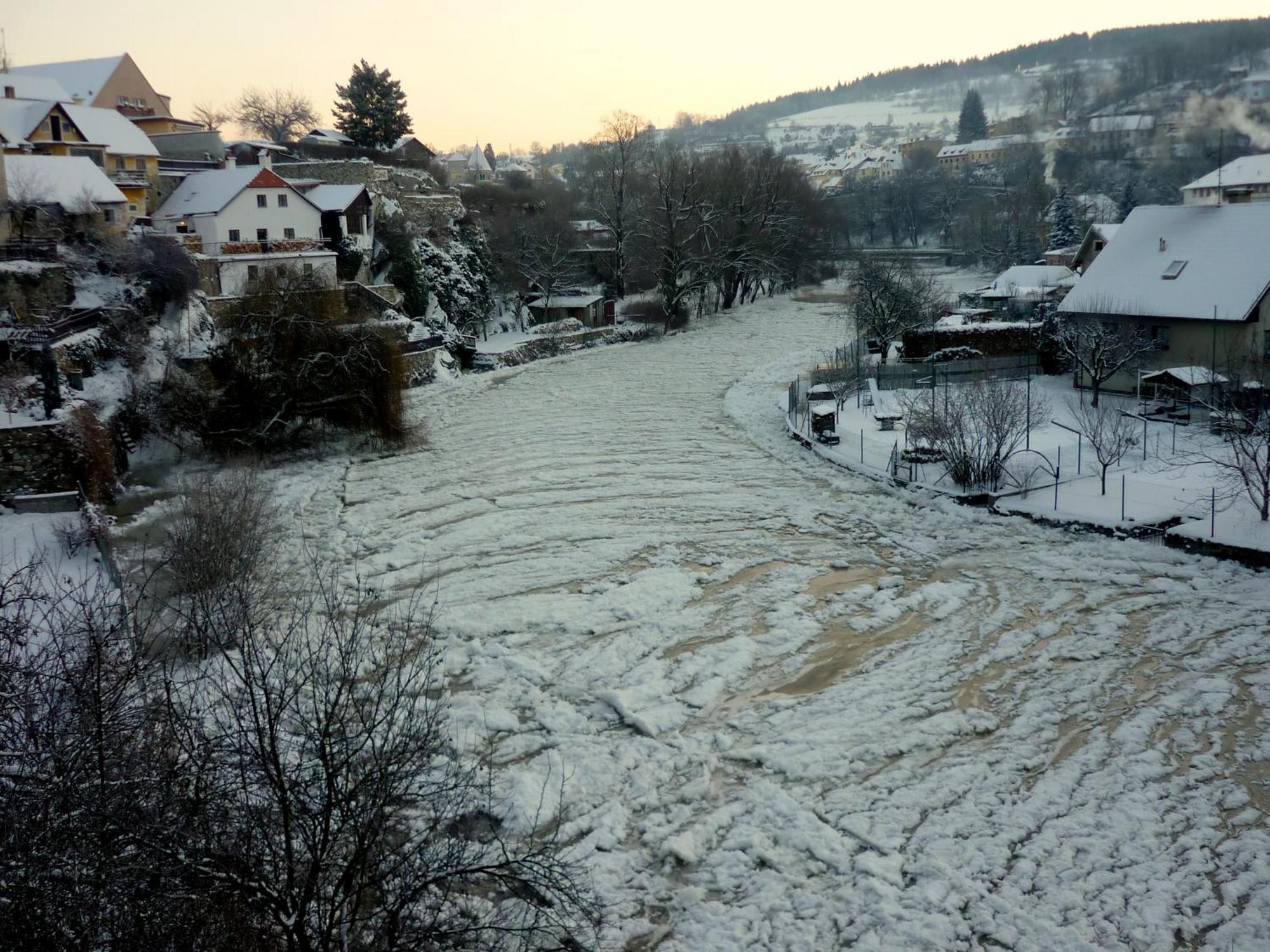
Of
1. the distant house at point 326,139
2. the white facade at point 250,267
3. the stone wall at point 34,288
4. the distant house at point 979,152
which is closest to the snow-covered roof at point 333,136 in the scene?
the distant house at point 326,139

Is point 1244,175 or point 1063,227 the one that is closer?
point 1244,175

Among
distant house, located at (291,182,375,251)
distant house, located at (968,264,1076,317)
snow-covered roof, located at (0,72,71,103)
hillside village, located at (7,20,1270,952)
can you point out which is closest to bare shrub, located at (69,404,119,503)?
hillside village, located at (7,20,1270,952)

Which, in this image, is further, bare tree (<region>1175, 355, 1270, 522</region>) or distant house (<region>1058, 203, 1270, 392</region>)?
distant house (<region>1058, 203, 1270, 392</region>)

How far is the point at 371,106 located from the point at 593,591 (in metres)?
43.7

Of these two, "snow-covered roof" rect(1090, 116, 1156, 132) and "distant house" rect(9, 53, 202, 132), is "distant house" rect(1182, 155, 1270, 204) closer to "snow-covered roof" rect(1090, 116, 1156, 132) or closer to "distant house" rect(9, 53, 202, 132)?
"distant house" rect(9, 53, 202, 132)

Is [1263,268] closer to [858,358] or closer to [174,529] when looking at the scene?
[858,358]

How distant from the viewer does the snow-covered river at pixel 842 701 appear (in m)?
8.81

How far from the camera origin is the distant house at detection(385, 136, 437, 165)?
51716mm

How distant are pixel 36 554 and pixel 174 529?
76.1 inches

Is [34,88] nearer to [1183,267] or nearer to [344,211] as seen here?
[344,211]

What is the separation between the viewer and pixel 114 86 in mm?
46875

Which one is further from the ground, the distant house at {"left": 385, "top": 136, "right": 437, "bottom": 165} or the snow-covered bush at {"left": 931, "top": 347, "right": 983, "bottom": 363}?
the distant house at {"left": 385, "top": 136, "right": 437, "bottom": 165}

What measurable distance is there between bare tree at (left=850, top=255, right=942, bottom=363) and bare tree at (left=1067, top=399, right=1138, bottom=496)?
31.4ft

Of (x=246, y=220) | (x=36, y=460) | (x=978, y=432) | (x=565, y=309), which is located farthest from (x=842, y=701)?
Result: (x=565, y=309)
